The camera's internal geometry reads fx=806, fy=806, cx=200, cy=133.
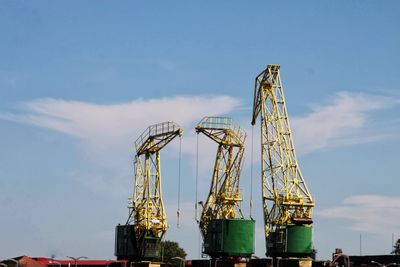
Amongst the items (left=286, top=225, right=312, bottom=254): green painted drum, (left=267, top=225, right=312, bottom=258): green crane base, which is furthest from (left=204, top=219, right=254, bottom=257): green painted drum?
(left=286, top=225, right=312, bottom=254): green painted drum

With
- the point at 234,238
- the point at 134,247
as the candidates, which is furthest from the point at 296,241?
the point at 134,247

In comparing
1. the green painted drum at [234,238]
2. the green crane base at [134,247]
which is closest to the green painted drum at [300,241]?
the green painted drum at [234,238]

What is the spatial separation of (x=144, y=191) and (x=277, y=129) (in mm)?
33638

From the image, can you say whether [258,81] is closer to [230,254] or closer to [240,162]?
[240,162]

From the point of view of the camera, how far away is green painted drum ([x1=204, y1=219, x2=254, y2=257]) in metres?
159

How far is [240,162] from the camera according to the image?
6560 inches

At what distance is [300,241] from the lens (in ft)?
503

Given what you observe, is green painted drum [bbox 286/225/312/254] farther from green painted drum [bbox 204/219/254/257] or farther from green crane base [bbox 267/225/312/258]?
green painted drum [bbox 204/219/254/257]

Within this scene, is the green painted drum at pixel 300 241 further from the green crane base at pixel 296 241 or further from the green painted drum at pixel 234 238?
the green painted drum at pixel 234 238

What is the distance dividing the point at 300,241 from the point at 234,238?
539 inches

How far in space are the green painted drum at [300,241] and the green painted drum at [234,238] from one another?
31.5ft

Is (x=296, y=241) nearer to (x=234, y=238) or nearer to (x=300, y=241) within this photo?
(x=300, y=241)

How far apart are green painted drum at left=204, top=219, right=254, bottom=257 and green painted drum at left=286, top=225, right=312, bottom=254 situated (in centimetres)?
960

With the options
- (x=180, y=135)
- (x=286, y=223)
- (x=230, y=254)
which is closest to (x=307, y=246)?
(x=286, y=223)
